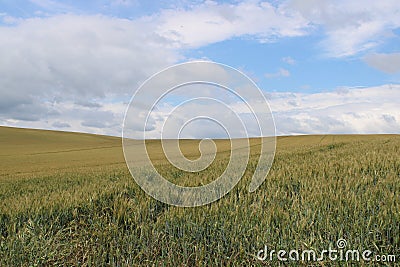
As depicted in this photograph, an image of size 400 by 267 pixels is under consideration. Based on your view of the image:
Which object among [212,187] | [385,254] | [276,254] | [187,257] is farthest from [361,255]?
[212,187]

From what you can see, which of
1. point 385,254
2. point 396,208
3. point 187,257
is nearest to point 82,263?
point 187,257

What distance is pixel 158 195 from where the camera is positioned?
671cm

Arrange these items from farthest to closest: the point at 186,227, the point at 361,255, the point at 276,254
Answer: the point at 186,227, the point at 276,254, the point at 361,255

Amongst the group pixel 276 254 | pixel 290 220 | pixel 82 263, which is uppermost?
pixel 290 220

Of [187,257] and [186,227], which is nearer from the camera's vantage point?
[187,257]

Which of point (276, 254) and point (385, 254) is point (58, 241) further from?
point (385, 254)

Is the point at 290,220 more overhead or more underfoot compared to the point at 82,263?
more overhead

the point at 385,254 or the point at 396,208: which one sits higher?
the point at 396,208

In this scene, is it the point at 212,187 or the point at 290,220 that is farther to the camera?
the point at 212,187

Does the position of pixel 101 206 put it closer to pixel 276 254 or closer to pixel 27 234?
pixel 27 234

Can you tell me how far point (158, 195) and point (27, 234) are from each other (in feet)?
8.03

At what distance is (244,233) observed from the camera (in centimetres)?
461

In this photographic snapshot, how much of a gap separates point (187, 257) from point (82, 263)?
4.89 ft

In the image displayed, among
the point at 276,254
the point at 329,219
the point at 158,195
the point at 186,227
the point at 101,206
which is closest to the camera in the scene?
the point at 276,254
